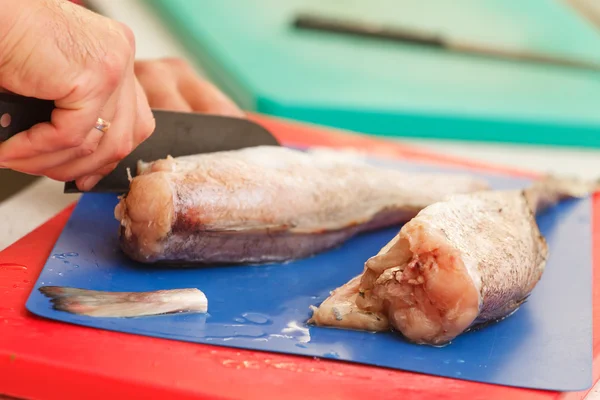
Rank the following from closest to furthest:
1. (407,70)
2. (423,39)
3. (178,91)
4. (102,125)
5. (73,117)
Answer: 1. (73,117)
2. (102,125)
3. (178,91)
4. (407,70)
5. (423,39)

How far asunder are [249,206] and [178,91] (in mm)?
958

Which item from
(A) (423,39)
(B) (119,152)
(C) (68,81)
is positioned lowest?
(A) (423,39)

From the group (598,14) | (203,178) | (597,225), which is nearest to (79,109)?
(203,178)

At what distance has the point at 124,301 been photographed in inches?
71.5

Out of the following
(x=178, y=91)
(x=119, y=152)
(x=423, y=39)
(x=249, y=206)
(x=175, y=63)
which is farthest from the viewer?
(x=423, y=39)

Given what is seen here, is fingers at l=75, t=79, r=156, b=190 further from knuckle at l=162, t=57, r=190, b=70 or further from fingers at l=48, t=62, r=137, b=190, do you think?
knuckle at l=162, t=57, r=190, b=70

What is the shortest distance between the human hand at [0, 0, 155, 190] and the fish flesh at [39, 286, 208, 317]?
0.32 meters

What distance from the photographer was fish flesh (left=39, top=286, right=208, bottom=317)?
5.82 ft

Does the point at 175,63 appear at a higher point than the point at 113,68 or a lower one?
lower

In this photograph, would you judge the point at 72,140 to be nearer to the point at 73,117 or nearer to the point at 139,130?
the point at 73,117

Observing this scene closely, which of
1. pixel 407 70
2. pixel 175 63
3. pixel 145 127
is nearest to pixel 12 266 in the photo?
pixel 145 127

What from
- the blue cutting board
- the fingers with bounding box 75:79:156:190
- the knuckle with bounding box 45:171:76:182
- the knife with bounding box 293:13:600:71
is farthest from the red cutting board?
the knife with bounding box 293:13:600:71

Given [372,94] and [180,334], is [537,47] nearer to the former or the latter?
[372,94]

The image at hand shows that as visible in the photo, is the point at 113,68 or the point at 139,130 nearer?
the point at 113,68
